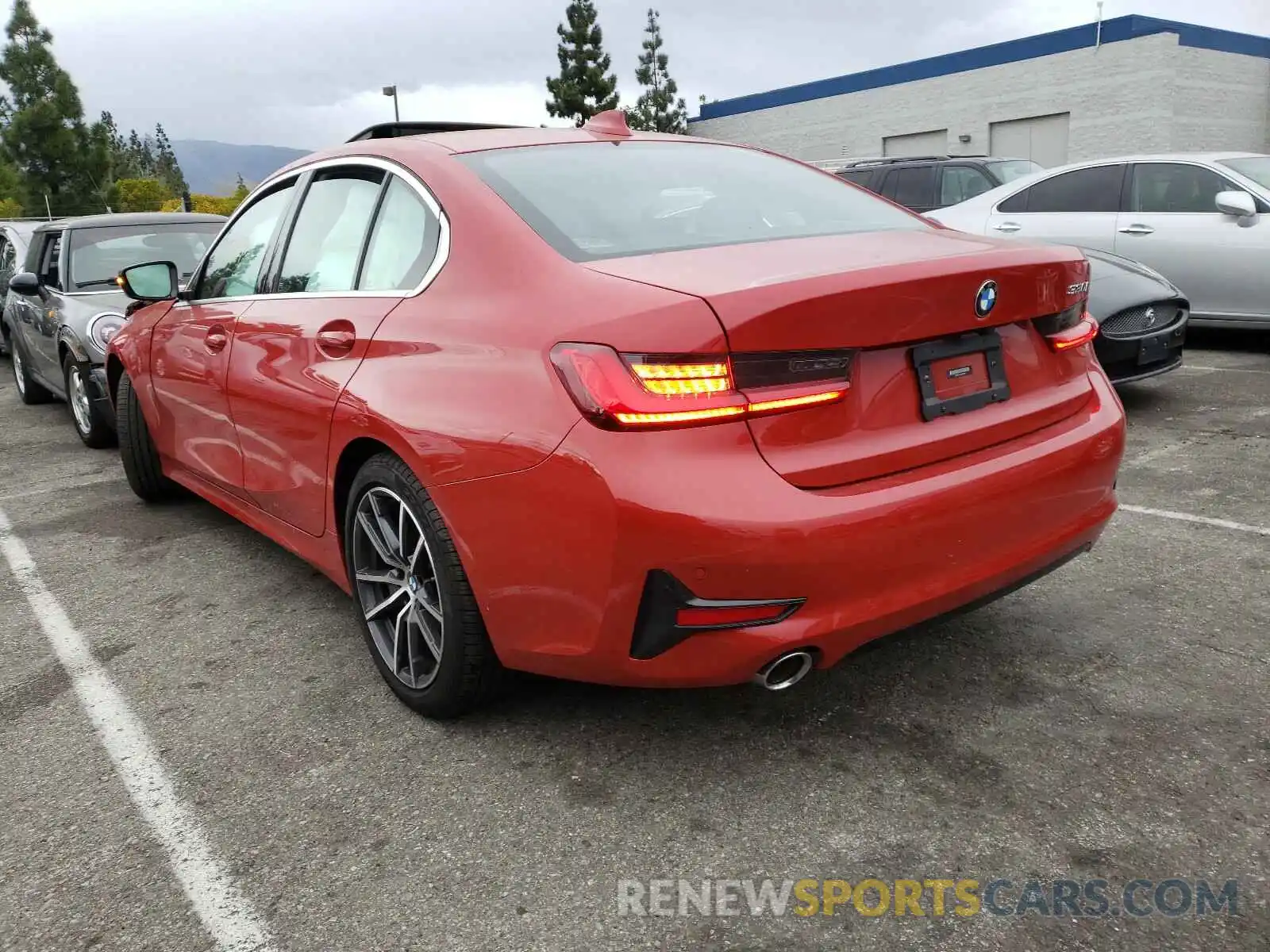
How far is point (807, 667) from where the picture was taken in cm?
235

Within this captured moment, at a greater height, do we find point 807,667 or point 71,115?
point 71,115

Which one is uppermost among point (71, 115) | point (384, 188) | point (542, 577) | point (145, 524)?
point (71, 115)

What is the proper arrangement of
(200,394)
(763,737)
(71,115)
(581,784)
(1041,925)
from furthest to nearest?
1. (71,115)
2. (200,394)
3. (763,737)
4. (581,784)
5. (1041,925)

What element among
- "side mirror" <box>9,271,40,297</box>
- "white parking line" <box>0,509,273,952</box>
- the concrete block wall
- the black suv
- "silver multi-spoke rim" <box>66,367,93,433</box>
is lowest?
"white parking line" <box>0,509,273,952</box>

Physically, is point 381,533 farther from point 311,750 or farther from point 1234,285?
point 1234,285

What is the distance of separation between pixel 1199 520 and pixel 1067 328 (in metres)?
1.86

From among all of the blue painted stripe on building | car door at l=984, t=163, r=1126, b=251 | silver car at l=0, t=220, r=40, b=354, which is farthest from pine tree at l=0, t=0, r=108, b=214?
car door at l=984, t=163, r=1126, b=251

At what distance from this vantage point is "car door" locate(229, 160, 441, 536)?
2.94 meters

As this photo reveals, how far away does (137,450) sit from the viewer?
16.6 ft

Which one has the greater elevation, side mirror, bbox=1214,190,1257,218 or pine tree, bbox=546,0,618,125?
pine tree, bbox=546,0,618,125

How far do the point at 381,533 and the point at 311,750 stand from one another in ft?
1.97

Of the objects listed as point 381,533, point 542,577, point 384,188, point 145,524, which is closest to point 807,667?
point 542,577

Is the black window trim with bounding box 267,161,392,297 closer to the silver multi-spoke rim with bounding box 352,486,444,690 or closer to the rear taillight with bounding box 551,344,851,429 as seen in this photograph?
the silver multi-spoke rim with bounding box 352,486,444,690

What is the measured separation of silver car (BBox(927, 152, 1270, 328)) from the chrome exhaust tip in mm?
6658
